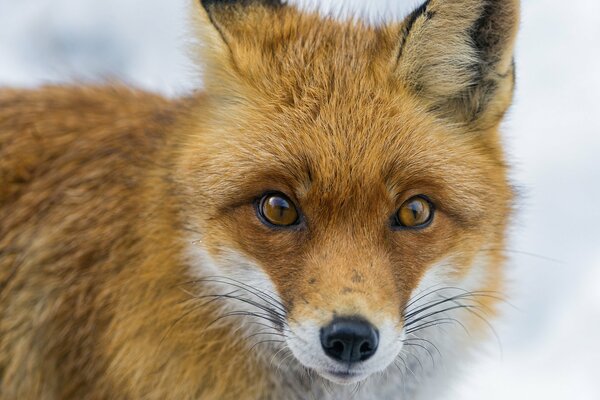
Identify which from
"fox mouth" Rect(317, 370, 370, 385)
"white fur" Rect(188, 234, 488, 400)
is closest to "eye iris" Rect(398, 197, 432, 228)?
"white fur" Rect(188, 234, 488, 400)

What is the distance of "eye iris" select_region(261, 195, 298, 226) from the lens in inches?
173

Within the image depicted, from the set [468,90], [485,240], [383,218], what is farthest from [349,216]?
[468,90]

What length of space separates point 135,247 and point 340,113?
5.13 feet

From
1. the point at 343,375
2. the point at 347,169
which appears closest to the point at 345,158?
the point at 347,169

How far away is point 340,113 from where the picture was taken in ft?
14.9

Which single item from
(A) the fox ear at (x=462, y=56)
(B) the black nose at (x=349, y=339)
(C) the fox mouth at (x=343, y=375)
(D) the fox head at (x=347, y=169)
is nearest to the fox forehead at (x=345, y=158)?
(D) the fox head at (x=347, y=169)

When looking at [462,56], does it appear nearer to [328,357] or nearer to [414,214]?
[414,214]

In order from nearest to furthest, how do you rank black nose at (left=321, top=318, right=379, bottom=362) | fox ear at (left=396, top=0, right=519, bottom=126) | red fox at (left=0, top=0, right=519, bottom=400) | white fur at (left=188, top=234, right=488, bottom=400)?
1. black nose at (left=321, top=318, right=379, bottom=362)
2. white fur at (left=188, top=234, right=488, bottom=400)
3. red fox at (left=0, top=0, right=519, bottom=400)
4. fox ear at (left=396, top=0, right=519, bottom=126)

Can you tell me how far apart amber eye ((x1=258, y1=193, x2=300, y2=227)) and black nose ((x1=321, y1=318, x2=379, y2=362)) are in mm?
674

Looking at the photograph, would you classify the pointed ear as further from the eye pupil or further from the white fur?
the eye pupil

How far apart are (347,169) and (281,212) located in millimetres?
426

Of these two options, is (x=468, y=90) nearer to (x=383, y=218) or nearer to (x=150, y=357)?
(x=383, y=218)

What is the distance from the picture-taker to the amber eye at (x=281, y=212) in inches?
173

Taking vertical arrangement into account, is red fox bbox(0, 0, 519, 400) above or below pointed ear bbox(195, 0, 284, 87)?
below
